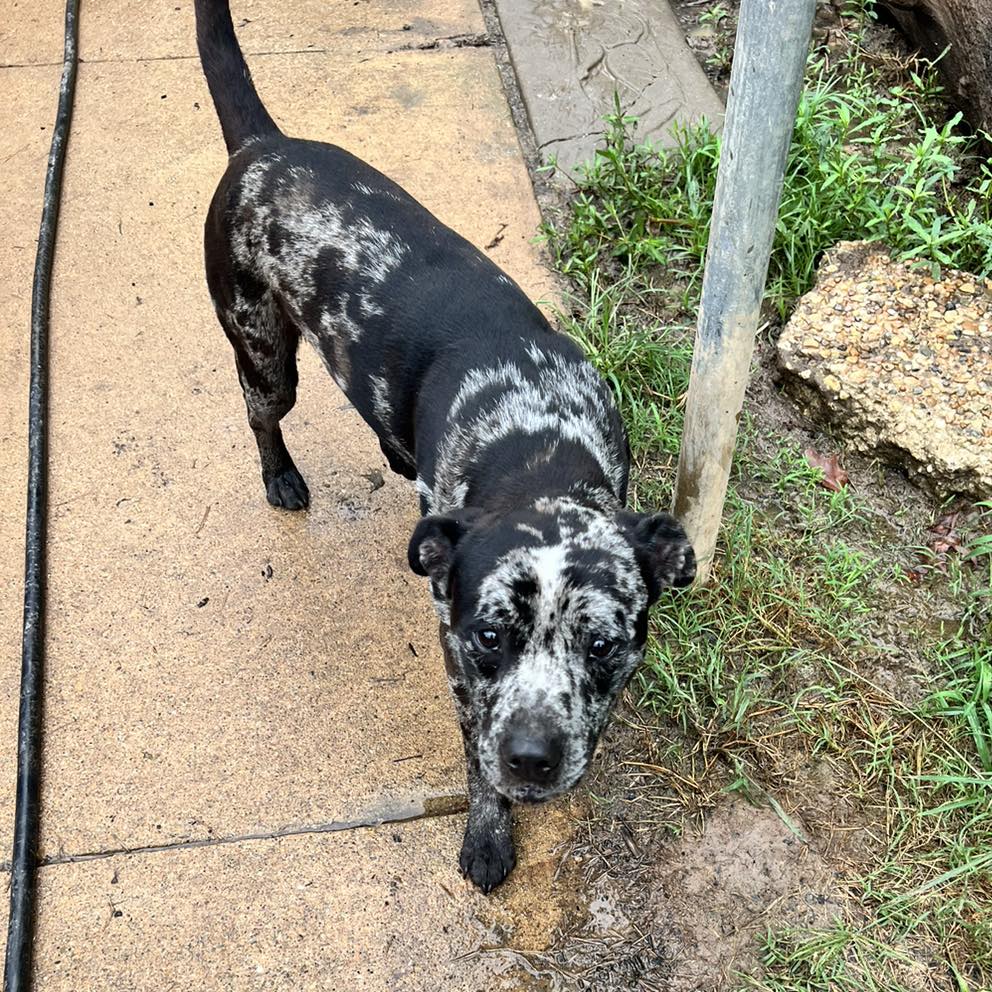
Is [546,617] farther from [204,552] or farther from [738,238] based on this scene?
[204,552]

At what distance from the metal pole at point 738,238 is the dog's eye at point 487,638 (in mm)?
1123

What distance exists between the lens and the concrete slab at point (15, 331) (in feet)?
12.1

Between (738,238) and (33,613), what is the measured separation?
2685mm

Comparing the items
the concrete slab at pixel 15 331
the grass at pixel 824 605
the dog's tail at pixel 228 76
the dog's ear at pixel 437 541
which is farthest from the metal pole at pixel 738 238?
the concrete slab at pixel 15 331

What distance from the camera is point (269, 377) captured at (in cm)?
405

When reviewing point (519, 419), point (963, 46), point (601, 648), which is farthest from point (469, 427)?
point (963, 46)

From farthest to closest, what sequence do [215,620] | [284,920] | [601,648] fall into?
1. [215,620]
2. [284,920]
3. [601,648]

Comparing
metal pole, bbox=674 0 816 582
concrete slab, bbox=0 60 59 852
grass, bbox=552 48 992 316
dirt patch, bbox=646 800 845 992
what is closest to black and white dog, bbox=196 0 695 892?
metal pole, bbox=674 0 816 582

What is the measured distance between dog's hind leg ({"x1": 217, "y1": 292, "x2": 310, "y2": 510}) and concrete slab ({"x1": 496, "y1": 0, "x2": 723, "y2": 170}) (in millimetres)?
1999

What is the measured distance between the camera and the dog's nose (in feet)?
8.62

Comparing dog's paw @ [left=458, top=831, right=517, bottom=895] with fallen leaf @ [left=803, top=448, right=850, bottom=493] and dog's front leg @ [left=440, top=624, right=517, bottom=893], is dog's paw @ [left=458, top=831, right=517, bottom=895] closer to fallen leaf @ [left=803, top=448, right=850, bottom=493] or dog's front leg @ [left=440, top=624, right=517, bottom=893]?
dog's front leg @ [left=440, top=624, right=517, bottom=893]

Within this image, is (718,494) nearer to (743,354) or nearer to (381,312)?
(743,354)

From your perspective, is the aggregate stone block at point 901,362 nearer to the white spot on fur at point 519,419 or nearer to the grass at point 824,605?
the grass at point 824,605

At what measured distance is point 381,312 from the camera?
359cm
